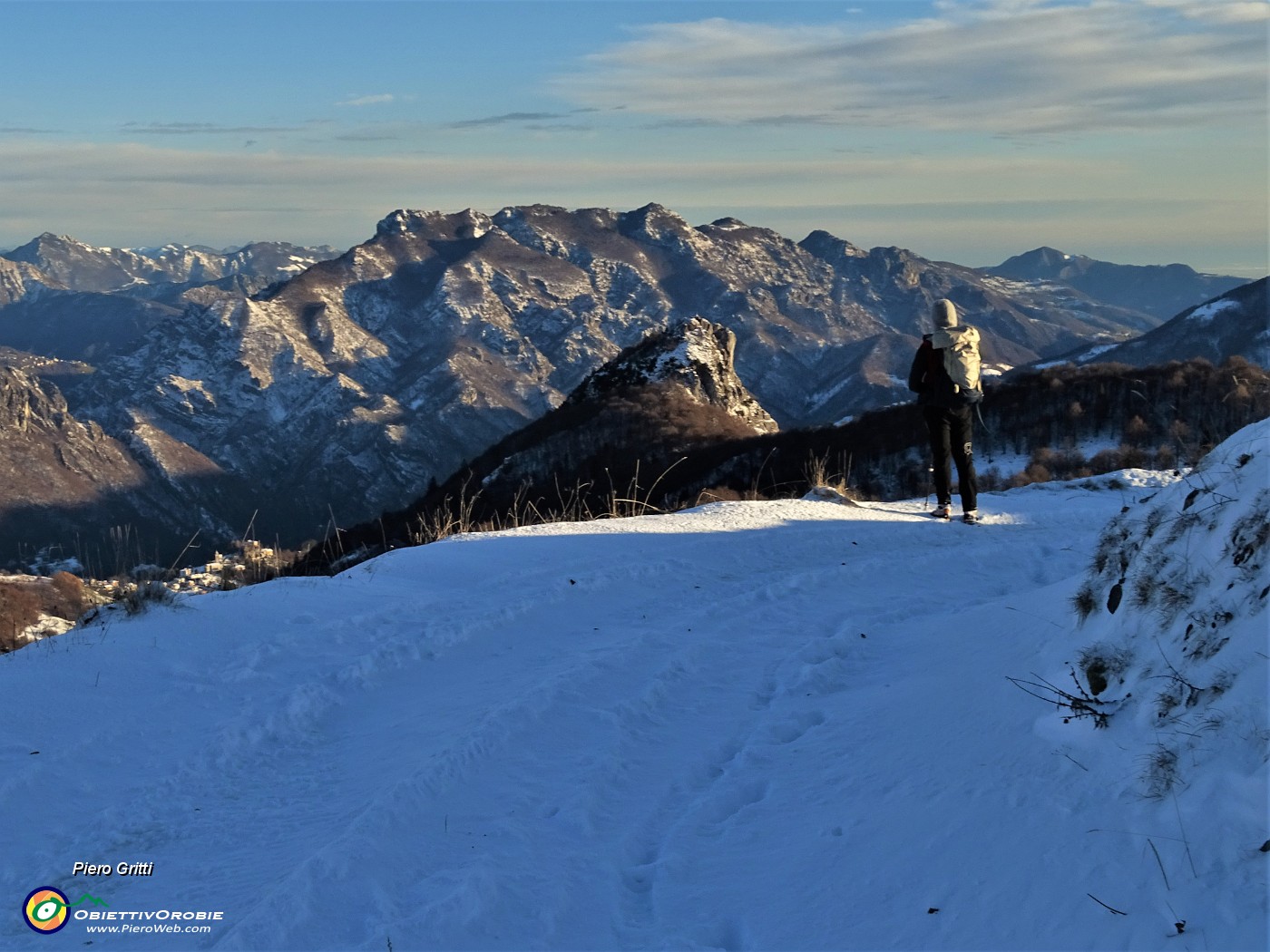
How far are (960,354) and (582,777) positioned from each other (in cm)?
818

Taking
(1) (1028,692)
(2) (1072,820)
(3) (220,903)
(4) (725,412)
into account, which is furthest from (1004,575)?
(4) (725,412)

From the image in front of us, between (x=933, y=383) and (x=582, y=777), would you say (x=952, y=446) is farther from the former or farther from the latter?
(x=582, y=777)

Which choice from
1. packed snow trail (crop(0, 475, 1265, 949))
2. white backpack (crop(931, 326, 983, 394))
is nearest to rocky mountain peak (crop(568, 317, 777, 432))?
white backpack (crop(931, 326, 983, 394))

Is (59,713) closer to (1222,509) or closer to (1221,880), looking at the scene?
(1221,880)

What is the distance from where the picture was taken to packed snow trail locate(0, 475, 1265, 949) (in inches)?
177

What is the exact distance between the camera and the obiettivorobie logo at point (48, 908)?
15.1 feet

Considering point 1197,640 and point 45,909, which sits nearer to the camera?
point 45,909

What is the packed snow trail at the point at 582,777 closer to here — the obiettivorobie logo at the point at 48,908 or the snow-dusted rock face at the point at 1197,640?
the obiettivorobie logo at the point at 48,908

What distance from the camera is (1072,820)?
453cm

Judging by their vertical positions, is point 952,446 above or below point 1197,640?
below

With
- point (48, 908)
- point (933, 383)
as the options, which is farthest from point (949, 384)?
point (48, 908)

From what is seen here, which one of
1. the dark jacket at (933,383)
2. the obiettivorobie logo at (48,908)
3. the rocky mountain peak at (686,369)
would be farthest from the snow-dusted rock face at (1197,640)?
the rocky mountain peak at (686,369)

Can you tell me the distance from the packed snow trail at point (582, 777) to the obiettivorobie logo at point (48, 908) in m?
0.06

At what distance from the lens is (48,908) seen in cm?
471
